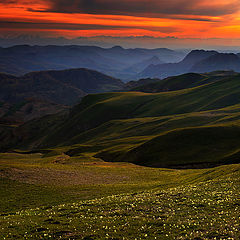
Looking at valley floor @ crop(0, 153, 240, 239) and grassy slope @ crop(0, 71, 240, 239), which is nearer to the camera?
valley floor @ crop(0, 153, 240, 239)

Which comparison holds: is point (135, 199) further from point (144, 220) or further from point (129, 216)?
point (144, 220)

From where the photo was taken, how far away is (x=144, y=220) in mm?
23156

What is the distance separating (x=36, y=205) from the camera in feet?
131

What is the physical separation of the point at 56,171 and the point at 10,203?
2367cm

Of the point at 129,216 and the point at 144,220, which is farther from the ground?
the point at 144,220

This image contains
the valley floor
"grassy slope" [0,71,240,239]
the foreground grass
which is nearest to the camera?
the foreground grass

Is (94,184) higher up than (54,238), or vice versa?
(54,238)

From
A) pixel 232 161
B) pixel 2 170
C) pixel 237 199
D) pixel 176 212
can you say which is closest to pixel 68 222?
pixel 176 212

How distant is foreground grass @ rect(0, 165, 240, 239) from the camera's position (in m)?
20.1

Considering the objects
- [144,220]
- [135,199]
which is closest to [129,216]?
[144,220]

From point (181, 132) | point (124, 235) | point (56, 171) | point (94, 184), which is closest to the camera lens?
point (124, 235)

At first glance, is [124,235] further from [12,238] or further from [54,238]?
[12,238]

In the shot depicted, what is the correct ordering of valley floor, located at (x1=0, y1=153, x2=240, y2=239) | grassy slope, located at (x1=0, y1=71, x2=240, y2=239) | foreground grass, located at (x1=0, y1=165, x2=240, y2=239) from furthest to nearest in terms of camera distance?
grassy slope, located at (x1=0, y1=71, x2=240, y2=239), valley floor, located at (x1=0, y1=153, x2=240, y2=239), foreground grass, located at (x1=0, y1=165, x2=240, y2=239)

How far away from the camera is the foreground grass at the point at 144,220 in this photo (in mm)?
20067
